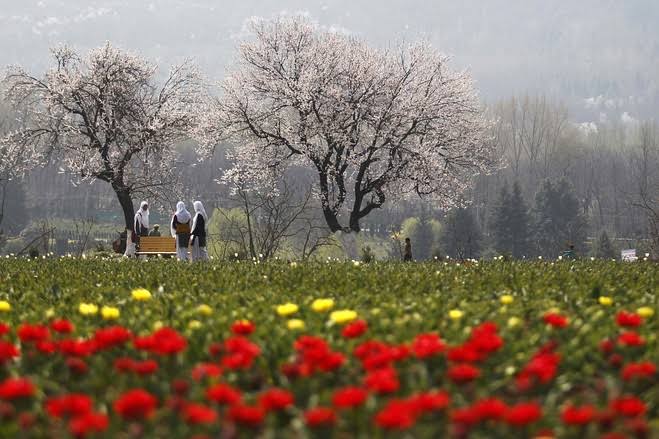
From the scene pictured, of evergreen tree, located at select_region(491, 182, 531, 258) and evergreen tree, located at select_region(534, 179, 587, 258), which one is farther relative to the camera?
evergreen tree, located at select_region(534, 179, 587, 258)

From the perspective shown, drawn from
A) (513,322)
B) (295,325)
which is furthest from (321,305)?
(513,322)

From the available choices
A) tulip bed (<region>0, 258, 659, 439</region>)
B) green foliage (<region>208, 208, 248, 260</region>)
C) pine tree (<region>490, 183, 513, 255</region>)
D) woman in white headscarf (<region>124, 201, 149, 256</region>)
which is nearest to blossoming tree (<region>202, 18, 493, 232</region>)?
green foliage (<region>208, 208, 248, 260</region>)

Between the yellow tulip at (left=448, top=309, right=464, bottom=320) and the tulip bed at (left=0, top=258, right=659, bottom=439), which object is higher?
the yellow tulip at (left=448, top=309, right=464, bottom=320)

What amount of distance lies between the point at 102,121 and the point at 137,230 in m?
10.5

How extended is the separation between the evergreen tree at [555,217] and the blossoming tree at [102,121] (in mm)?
39926

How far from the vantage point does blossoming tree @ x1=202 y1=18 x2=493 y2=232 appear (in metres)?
30.8

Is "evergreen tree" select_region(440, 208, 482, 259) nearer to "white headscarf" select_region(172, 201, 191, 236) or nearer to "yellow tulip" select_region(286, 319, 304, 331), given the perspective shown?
"white headscarf" select_region(172, 201, 191, 236)

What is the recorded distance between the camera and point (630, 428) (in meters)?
2.31

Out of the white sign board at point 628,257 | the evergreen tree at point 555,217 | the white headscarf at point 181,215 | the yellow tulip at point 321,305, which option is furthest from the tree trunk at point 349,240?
the evergreen tree at point 555,217

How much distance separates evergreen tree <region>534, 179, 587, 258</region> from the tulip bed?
63.7 metres

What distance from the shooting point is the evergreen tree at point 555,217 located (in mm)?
67812

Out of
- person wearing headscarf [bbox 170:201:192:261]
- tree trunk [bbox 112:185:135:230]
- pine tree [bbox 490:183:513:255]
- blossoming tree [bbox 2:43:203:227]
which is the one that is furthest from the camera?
pine tree [bbox 490:183:513:255]

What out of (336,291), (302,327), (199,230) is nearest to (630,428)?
(302,327)

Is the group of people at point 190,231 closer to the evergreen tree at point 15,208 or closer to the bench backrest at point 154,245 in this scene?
the bench backrest at point 154,245
